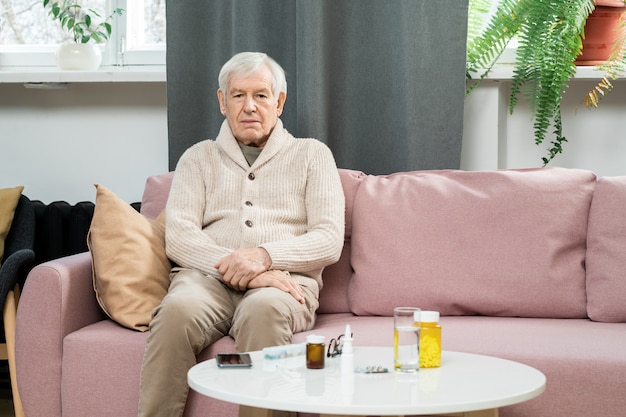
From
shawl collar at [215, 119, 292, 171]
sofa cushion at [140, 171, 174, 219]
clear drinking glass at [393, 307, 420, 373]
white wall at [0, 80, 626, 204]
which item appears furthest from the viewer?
white wall at [0, 80, 626, 204]

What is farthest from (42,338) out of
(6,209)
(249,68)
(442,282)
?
(442,282)

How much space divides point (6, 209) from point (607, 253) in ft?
6.29

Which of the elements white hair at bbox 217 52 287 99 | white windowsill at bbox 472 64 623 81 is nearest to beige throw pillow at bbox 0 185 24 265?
white hair at bbox 217 52 287 99

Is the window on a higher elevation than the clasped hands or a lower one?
higher

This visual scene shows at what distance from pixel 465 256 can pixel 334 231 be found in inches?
15.1

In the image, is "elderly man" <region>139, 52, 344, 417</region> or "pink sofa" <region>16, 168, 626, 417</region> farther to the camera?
"pink sofa" <region>16, 168, 626, 417</region>

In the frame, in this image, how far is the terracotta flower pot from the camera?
9.95 feet

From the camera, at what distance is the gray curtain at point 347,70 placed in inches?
120

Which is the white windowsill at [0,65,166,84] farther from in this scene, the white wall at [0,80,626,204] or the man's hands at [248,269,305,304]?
the man's hands at [248,269,305,304]

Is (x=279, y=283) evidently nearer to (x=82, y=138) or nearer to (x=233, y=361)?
(x=233, y=361)

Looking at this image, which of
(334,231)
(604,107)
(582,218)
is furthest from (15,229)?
(604,107)

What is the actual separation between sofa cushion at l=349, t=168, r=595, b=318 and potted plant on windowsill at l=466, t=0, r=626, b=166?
399 mm

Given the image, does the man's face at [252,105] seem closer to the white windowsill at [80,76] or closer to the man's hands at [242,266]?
the man's hands at [242,266]

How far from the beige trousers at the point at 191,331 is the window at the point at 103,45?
1.45 metres
